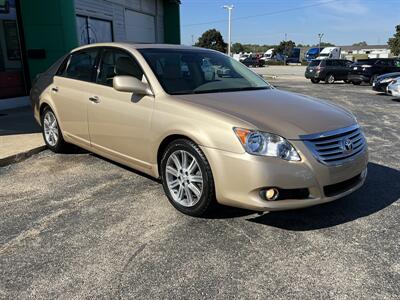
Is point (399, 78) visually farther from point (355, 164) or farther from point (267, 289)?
point (267, 289)

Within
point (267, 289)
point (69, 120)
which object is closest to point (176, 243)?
point (267, 289)

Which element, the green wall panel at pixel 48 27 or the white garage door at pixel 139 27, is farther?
the white garage door at pixel 139 27

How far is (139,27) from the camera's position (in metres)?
16.2

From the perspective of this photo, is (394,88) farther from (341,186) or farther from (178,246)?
(178,246)

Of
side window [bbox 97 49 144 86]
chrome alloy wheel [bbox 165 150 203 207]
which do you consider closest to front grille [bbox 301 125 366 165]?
chrome alloy wheel [bbox 165 150 203 207]

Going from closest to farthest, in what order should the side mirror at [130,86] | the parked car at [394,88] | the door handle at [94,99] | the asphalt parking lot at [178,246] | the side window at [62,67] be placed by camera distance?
the asphalt parking lot at [178,246] < the side mirror at [130,86] < the door handle at [94,99] < the side window at [62,67] < the parked car at [394,88]

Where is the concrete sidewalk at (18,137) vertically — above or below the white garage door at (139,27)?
below

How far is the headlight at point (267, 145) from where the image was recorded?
3.37 m

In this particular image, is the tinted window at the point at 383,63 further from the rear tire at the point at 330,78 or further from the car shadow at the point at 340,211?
the car shadow at the point at 340,211

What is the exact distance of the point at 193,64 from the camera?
4750 mm

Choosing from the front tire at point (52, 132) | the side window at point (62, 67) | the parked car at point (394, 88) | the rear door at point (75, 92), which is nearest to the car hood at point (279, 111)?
the rear door at point (75, 92)

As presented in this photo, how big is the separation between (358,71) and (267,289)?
74.8ft

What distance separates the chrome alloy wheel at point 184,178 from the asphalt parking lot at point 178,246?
0.21 metres

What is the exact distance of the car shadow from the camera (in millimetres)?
3814
